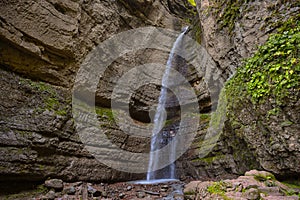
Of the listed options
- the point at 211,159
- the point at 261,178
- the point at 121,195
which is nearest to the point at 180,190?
the point at 211,159

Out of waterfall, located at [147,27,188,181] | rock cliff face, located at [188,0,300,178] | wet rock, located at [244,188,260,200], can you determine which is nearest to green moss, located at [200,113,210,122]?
rock cliff face, located at [188,0,300,178]

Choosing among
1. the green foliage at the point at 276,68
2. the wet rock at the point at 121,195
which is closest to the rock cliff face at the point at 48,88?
the wet rock at the point at 121,195

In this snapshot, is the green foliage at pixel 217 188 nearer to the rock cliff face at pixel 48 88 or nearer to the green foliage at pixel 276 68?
the green foliage at pixel 276 68

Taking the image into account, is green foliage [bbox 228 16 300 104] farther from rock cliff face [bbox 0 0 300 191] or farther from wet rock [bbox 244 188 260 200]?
wet rock [bbox 244 188 260 200]

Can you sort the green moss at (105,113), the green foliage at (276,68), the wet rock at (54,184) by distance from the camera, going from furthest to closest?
the green moss at (105,113) < the wet rock at (54,184) < the green foliage at (276,68)

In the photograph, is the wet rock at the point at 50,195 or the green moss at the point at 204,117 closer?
the wet rock at the point at 50,195

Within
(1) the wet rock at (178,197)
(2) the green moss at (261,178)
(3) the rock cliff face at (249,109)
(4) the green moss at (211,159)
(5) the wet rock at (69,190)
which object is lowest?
(5) the wet rock at (69,190)

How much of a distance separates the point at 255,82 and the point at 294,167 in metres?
1.77

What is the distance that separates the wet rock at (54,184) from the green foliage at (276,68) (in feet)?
16.2

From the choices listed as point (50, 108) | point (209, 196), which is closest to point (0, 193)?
point (50, 108)

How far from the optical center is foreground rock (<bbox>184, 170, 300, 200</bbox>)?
2.76m

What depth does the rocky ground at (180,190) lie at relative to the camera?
289cm

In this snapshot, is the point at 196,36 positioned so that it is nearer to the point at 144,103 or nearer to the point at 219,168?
the point at 144,103

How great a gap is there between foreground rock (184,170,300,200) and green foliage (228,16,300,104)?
58.1 inches
